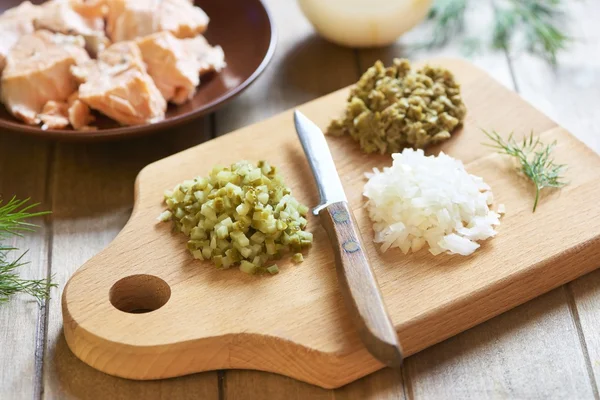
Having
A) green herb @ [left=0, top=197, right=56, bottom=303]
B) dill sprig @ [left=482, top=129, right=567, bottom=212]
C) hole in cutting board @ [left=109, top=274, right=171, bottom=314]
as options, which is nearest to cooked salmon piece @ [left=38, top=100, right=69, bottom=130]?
green herb @ [left=0, top=197, right=56, bottom=303]

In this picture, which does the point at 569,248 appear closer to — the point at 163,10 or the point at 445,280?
the point at 445,280

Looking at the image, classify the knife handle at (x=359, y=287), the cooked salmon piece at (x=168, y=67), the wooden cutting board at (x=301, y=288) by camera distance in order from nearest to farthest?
the knife handle at (x=359, y=287) → the wooden cutting board at (x=301, y=288) → the cooked salmon piece at (x=168, y=67)

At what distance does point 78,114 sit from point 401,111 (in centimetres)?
111

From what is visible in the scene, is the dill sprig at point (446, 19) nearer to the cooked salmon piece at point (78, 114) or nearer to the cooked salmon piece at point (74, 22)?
the cooked salmon piece at point (74, 22)

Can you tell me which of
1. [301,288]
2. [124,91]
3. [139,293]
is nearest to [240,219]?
[301,288]

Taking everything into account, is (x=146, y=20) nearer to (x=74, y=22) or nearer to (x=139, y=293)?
(x=74, y=22)

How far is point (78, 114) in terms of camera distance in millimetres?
2836

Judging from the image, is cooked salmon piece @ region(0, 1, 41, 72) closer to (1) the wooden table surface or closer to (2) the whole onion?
(1) the wooden table surface

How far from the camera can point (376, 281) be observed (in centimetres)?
213

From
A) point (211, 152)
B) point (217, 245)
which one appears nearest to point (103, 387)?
point (217, 245)

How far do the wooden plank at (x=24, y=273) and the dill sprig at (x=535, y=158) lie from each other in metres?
1.49

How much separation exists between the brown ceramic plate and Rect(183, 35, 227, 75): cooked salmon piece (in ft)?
0.15

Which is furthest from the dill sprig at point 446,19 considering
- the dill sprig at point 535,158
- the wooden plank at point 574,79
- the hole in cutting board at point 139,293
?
the hole in cutting board at point 139,293

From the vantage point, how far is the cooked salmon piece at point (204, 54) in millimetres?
3104
